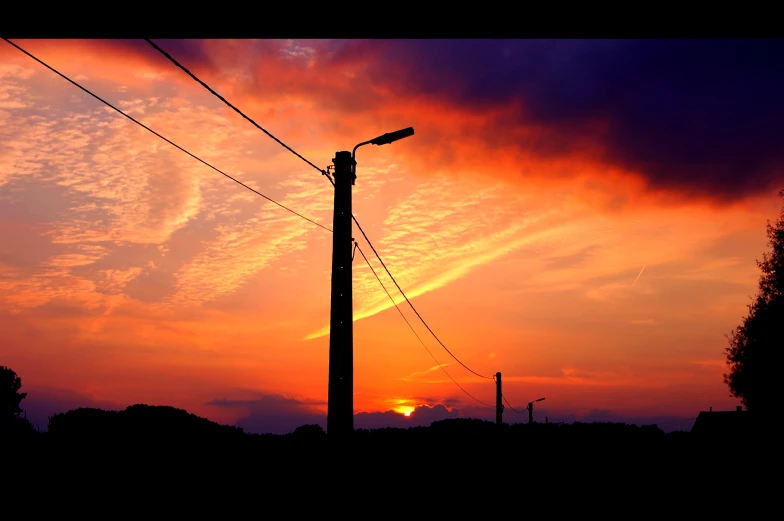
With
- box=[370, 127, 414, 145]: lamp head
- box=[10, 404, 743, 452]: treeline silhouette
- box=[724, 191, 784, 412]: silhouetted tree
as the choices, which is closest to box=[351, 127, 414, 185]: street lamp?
box=[370, 127, 414, 145]: lamp head

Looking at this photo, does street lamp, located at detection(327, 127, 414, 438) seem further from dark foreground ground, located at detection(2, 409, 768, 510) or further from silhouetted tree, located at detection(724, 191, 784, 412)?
silhouetted tree, located at detection(724, 191, 784, 412)

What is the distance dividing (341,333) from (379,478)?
451 centimetres

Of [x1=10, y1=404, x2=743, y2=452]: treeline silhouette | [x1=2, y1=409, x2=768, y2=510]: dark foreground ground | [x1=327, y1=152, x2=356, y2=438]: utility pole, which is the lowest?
[x1=2, y1=409, x2=768, y2=510]: dark foreground ground

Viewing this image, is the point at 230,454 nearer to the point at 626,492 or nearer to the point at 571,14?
the point at 626,492

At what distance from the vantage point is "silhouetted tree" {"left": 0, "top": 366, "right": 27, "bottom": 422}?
54.2m

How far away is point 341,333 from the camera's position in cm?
1259

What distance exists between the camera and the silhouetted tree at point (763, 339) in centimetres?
4488

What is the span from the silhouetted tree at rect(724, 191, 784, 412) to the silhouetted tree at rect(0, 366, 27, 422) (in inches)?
2114

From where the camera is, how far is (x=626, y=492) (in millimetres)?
16625

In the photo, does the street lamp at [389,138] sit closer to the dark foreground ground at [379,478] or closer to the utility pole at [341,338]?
the utility pole at [341,338]

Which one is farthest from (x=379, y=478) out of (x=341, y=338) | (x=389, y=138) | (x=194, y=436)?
(x=194, y=436)

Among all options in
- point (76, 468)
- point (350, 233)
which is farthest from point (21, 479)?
point (350, 233)

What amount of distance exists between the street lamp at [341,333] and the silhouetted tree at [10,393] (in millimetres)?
50595

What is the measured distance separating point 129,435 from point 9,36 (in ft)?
84.8
